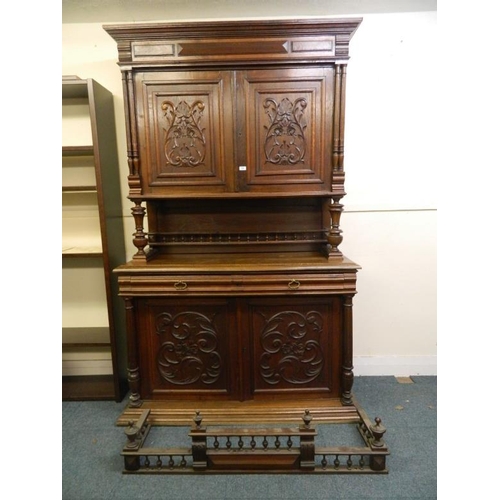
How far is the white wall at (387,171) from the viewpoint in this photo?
1995 mm

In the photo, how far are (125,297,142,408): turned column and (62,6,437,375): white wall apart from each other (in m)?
0.61

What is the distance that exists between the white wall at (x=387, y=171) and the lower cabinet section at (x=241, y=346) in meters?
0.59

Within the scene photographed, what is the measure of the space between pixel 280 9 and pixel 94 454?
9.44 feet

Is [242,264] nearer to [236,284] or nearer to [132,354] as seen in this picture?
[236,284]

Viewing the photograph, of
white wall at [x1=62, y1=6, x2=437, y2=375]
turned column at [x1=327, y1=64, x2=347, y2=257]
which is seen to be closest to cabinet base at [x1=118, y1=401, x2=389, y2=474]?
white wall at [x1=62, y1=6, x2=437, y2=375]

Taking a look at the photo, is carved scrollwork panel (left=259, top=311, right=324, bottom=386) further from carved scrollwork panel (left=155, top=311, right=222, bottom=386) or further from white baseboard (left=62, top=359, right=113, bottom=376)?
white baseboard (left=62, top=359, right=113, bottom=376)

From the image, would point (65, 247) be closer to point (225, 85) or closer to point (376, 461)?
point (225, 85)

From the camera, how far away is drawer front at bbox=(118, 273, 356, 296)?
1.66 m

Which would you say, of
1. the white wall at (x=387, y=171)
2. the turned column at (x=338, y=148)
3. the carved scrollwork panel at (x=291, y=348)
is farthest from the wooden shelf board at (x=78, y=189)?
the turned column at (x=338, y=148)

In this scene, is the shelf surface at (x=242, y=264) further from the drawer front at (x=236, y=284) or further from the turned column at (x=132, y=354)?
the turned column at (x=132, y=354)

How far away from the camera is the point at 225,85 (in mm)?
1683

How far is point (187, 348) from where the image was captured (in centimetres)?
176
